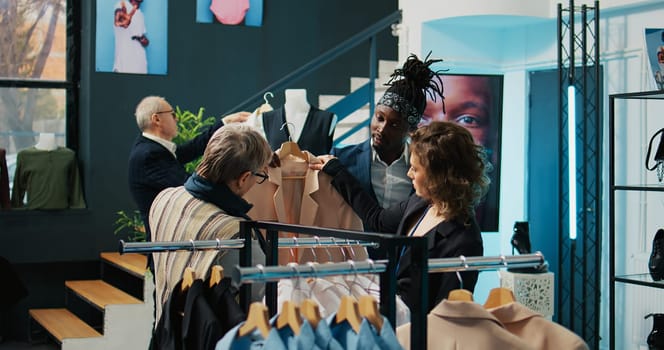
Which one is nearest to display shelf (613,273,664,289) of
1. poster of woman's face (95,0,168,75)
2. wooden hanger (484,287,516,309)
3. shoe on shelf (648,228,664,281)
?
shoe on shelf (648,228,664,281)

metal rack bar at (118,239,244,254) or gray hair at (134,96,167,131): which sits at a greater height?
gray hair at (134,96,167,131)

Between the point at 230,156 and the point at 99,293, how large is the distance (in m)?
4.25

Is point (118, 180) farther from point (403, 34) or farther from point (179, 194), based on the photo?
point (179, 194)

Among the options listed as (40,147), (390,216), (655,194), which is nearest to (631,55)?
(655,194)

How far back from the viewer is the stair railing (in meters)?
6.45

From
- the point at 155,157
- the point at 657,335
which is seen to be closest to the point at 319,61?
the point at 155,157

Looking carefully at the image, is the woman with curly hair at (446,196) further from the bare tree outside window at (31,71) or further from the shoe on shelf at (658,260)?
the bare tree outside window at (31,71)

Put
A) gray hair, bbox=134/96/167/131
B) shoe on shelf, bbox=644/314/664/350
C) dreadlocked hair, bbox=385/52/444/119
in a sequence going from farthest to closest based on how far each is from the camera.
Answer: gray hair, bbox=134/96/167/131
shoe on shelf, bbox=644/314/664/350
dreadlocked hair, bbox=385/52/444/119

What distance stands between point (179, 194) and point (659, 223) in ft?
13.8

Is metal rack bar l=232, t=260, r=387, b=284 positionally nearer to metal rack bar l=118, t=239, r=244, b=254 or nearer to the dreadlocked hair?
metal rack bar l=118, t=239, r=244, b=254

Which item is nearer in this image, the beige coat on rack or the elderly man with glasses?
the beige coat on rack

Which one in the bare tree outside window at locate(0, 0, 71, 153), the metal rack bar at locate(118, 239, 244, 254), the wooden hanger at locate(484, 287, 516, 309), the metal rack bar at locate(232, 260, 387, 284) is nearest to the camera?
the metal rack bar at locate(232, 260, 387, 284)

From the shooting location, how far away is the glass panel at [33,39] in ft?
24.4

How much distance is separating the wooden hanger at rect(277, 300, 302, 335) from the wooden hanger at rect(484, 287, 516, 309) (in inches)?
24.2
